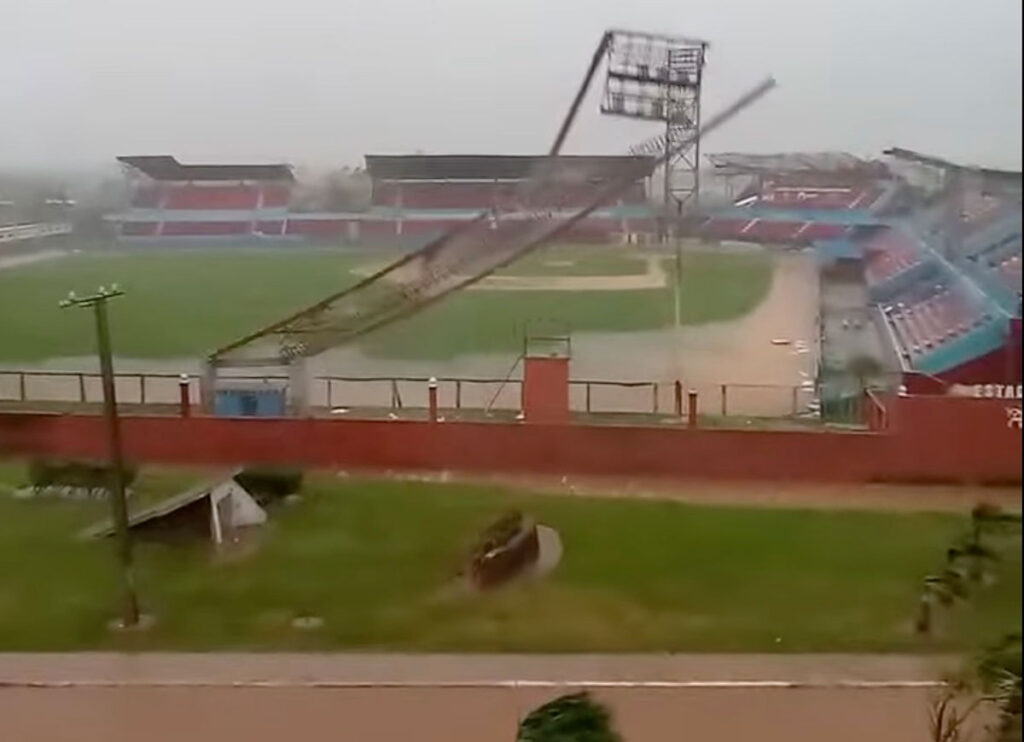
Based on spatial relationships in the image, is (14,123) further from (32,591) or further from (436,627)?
(436,627)

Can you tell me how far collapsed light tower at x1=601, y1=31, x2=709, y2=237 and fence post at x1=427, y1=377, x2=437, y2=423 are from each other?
0.36m

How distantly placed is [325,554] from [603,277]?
1.63 ft

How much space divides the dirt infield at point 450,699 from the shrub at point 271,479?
0.22 m

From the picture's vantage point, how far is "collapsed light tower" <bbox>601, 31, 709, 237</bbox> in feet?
5.07

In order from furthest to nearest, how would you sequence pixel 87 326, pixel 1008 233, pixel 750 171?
pixel 87 326 → pixel 750 171 → pixel 1008 233

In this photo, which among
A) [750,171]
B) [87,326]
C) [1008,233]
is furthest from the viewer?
[87,326]

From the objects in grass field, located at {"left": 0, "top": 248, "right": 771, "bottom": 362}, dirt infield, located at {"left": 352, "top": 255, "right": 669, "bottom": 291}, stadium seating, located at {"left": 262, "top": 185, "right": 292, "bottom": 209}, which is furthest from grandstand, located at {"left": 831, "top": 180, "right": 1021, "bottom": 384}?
stadium seating, located at {"left": 262, "top": 185, "right": 292, "bottom": 209}

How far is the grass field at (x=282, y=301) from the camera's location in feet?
5.29

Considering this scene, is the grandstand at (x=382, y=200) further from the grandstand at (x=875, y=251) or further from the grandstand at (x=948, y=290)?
the grandstand at (x=948, y=290)

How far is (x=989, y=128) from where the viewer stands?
4.52 ft

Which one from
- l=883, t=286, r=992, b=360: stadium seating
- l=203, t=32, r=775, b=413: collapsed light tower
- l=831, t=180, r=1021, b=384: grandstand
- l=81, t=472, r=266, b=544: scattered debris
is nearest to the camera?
l=831, t=180, r=1021, b=384: grandstand

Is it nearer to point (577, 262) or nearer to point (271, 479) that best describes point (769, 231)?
point (577, 262)

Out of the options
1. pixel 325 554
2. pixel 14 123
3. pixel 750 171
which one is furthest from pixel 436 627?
pixel 14 123

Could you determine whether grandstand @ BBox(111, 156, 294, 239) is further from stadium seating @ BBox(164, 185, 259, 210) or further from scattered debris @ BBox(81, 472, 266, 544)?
scattered debris @ BBox(81, 472, 266, 544)
